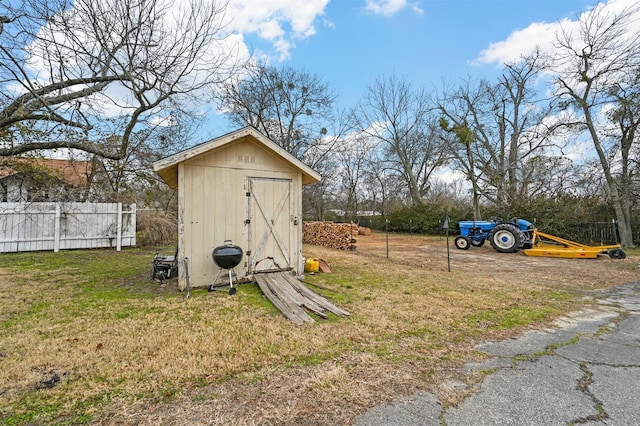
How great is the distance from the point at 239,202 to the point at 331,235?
26.3 feet

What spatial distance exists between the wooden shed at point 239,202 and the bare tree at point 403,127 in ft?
62.4

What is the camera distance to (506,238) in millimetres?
10570

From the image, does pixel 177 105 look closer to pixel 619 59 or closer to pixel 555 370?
pixel 555 370

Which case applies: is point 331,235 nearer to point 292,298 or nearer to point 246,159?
point 246,159

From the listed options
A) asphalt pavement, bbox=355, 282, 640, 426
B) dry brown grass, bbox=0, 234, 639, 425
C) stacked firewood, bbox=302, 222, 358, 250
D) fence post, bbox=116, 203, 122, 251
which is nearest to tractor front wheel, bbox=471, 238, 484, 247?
stacked firewood, bbox=302, 222, 358, 250

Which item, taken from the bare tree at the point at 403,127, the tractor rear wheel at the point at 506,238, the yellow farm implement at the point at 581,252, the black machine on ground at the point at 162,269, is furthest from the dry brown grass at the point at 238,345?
the bare tree at the point at 403,127

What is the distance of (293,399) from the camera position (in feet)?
7.38

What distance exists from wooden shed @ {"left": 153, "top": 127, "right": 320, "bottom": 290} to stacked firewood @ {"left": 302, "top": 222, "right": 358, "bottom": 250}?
6.28 m

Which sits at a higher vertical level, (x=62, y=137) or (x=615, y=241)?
(x=62, y=137)

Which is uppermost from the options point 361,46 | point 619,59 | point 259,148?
point 361,46

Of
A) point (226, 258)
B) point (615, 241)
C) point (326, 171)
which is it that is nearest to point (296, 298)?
point (226, 258)

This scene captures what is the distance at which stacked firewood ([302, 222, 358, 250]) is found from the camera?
12695 millimetres

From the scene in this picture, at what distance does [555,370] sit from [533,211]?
14239 mm

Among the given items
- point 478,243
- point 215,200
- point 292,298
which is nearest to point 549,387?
point 292,298
